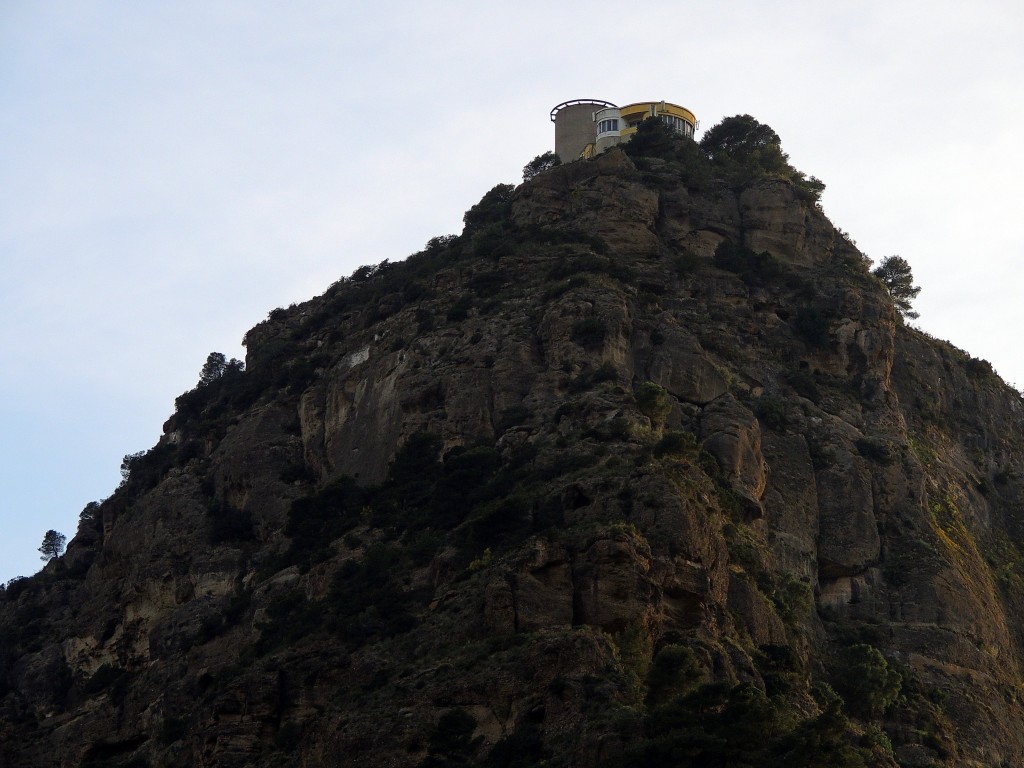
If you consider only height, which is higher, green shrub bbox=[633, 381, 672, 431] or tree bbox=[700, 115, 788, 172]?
tree bbox=[700, 115, 788, 172]

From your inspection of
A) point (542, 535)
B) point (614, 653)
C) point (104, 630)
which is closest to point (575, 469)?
point (542, 535)

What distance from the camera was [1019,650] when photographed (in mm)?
83938

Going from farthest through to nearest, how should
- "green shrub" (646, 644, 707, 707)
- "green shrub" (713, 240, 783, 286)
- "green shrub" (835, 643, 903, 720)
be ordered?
1. "green shrub" (713, 240, 783, 286)
2. "green shrub" (835, 643, 903, 720)
3. "green shrub" (646, 644, 707, 707)

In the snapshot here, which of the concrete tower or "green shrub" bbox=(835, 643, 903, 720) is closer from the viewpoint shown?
"green shrub" bbox=(835, 643, 903, 720)

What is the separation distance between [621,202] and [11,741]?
39.1 meters

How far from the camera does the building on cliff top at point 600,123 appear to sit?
378 feet

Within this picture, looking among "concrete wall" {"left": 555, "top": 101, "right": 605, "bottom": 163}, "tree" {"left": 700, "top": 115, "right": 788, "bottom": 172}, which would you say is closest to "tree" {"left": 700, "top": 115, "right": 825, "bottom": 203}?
"tree" {"left": 700, "top": 115, "right": 788, "bottom": 172}

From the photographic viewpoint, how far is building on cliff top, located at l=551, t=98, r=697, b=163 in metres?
115

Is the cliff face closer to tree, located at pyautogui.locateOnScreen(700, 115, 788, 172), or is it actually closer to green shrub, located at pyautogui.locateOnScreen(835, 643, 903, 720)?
green shrub, located at pyautogui.locateOnScreen(835, 643, 903, 720)

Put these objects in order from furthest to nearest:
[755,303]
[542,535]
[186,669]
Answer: [755,303]
[186,669]
[542,535]

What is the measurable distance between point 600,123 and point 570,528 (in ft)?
170

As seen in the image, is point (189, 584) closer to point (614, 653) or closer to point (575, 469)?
point (575, 469)

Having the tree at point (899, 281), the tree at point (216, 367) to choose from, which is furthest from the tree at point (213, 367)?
the tree at point (899, 281)

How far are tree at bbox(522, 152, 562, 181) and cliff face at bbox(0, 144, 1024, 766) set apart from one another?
612cm
